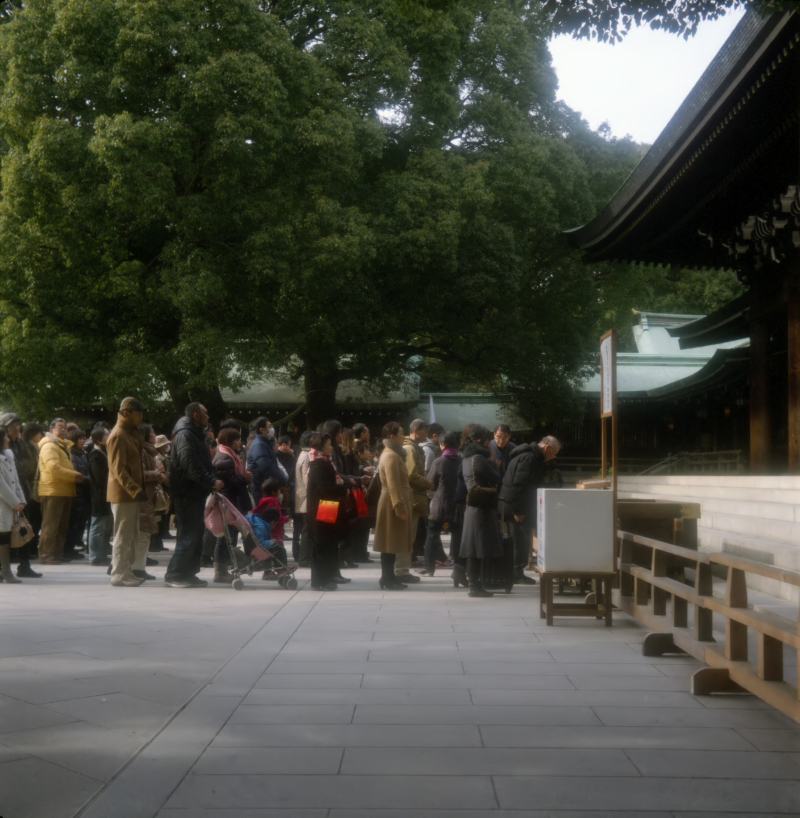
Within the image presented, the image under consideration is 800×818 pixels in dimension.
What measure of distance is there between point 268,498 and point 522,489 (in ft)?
8.74

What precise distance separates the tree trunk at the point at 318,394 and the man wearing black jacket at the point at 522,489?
12843 millimetres

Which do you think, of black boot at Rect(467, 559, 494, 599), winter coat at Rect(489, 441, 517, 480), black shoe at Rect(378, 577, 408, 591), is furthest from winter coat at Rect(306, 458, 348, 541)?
winter coat at Rect(489, 441, 517, 480)

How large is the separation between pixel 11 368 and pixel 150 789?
55.4 ft

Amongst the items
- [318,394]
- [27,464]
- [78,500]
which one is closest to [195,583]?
[27,464]

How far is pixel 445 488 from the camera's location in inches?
441

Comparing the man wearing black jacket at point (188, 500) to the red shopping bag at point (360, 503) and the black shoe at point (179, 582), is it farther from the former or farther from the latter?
the red shopping bag at point (360, 503)

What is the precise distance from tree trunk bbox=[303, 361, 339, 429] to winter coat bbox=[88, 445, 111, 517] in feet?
38.5

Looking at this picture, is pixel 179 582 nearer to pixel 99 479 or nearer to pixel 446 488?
pixel 99 479

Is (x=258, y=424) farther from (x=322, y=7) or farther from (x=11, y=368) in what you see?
(x=322, y=7)

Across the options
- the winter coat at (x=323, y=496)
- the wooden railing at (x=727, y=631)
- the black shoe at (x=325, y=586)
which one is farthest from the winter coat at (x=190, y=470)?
the wooden railing at (x=727, y=631)

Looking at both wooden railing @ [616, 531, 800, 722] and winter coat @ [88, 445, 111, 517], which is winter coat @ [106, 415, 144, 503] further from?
wooden railing @ [616, 531, 800, 722]

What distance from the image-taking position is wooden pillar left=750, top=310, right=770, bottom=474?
1596 centimetres

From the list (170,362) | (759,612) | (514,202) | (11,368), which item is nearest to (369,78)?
(514,202)

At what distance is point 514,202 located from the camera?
2209cm
